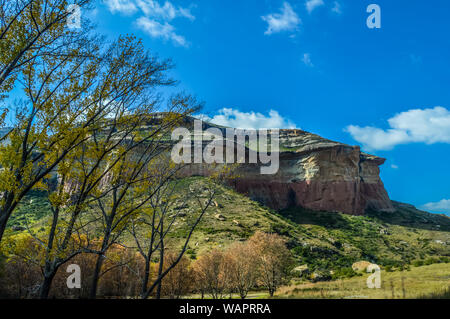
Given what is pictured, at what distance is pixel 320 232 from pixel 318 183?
2211 cm

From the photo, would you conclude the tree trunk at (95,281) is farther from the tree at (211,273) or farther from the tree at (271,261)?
the tree at (271,261)

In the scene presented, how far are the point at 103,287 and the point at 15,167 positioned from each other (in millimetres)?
22777

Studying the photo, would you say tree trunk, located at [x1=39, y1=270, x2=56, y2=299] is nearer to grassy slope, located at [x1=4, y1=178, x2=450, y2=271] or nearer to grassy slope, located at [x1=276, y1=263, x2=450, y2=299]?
grassy slope, located at [x1=276, y1=263, x2=450, y2=299]

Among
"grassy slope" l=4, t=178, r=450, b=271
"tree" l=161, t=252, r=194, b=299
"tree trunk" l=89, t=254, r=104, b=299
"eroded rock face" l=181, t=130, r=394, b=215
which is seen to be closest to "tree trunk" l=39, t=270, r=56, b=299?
"tree trunk" l=89, t=254, r=104, b=299

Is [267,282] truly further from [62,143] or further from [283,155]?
[283,155]

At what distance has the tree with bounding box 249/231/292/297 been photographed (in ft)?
86.3

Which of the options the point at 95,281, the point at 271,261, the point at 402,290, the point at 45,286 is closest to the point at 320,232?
the point at 271,261

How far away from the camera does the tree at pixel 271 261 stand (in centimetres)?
2631

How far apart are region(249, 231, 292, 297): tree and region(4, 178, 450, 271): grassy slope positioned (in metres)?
11.9

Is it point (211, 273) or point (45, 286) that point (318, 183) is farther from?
point (45, 286)

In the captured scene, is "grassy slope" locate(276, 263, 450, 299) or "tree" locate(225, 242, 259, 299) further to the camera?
"tree" locate(225, 242, 259, 299)

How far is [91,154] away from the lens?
37.2ft

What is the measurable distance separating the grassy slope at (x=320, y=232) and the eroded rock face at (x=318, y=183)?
478 centimetres

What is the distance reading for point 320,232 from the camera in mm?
58656
